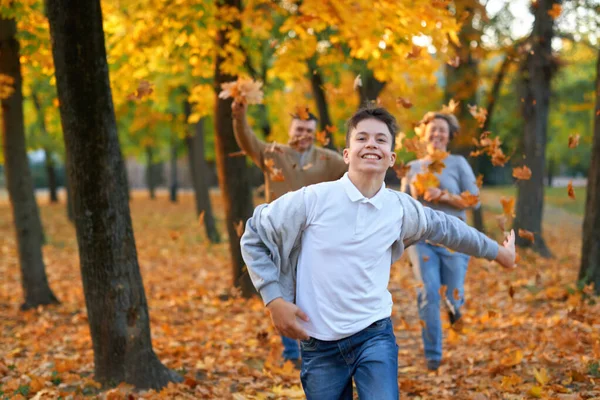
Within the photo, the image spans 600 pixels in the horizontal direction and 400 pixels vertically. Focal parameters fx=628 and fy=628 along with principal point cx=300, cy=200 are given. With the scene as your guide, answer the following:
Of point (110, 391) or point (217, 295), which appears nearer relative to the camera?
point (110, 391)

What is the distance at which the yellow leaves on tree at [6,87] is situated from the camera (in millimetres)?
8453

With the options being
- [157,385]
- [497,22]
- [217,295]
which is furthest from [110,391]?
[497,22]

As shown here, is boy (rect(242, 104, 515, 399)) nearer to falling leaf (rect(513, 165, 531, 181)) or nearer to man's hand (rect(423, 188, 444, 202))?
man's hand (rect(423, 188, 444, 202))

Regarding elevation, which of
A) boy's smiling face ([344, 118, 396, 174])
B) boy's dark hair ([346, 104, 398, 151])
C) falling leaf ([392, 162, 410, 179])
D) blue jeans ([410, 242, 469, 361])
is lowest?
blue jeans ([410, 242, 469, 361])

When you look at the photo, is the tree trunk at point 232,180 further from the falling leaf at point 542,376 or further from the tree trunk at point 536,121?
the tree trunk at point 536,121

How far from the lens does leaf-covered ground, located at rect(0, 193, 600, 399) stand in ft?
16.2

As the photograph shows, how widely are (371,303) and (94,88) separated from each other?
284 centimetres

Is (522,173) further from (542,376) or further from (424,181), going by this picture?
(542,376)

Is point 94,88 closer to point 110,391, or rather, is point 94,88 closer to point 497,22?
point 110,391

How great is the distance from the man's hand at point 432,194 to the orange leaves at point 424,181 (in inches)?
2.7

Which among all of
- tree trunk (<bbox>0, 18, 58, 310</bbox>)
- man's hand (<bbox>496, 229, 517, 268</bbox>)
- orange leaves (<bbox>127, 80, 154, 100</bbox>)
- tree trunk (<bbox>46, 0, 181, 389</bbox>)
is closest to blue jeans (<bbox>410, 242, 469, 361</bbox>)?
man's hand (<bbox>496, 229, 517, 268</bbox>)

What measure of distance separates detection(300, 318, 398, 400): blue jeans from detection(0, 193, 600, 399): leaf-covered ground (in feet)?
6.47

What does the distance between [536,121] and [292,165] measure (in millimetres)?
9560

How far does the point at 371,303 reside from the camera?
9.83 ft
